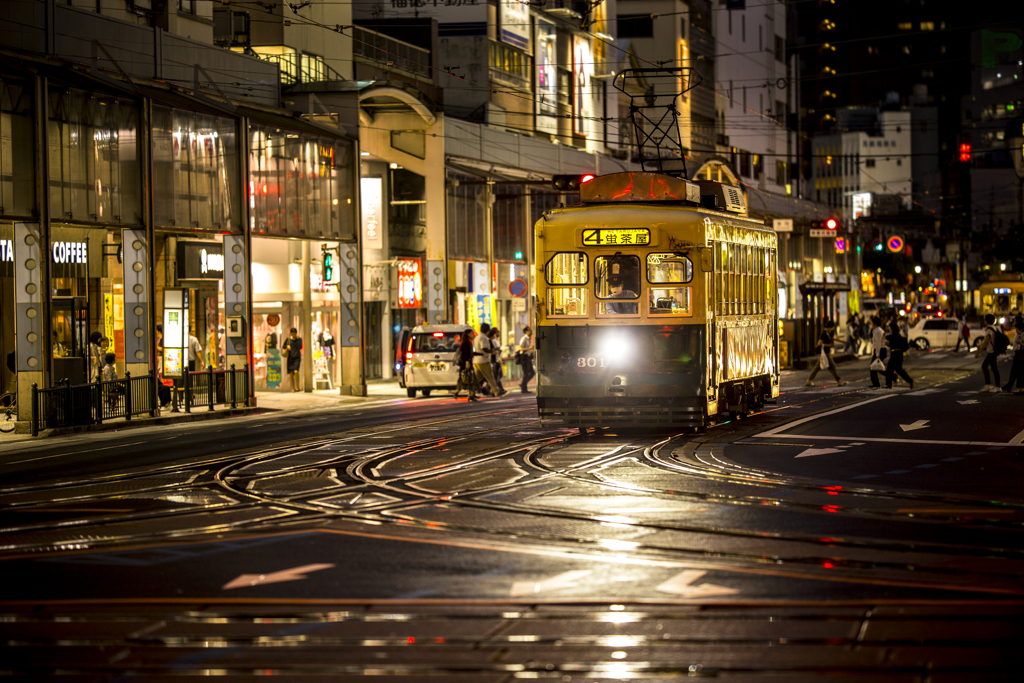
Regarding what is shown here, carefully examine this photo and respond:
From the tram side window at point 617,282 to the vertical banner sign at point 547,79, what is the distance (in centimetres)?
3708

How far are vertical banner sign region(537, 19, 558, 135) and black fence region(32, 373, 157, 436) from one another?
32069mm

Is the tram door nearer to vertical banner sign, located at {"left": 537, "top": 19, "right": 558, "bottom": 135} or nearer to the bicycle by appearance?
the bicycle

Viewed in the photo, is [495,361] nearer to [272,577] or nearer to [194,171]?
[194,171]

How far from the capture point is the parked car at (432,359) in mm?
33531

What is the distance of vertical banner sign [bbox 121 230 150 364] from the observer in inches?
1049

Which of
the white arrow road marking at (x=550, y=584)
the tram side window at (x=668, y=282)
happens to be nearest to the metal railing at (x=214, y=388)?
the tram side window at (x=668, y=282)

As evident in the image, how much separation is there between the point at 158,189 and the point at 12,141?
4536mm

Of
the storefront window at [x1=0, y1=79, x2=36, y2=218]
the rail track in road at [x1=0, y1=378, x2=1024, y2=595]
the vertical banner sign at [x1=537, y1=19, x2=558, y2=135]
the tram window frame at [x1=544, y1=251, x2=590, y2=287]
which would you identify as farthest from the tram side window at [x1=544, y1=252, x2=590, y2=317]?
the vertical banner sign at [x1=537, y1=19, x2=558, y2=135]

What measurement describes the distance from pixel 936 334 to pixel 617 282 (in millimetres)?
47264

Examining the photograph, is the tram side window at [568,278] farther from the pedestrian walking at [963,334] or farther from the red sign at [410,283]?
the pedestrian walking at [963,334]

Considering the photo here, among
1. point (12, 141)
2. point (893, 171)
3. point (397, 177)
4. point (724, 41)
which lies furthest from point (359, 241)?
point (893, 171)

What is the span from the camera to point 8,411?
24.3 m

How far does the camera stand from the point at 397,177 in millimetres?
42969

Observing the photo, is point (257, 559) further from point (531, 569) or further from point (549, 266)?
point (549, 266)
